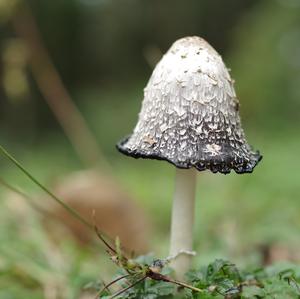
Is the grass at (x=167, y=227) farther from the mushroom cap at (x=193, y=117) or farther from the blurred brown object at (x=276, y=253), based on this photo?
the mushroom cap at (x=193, y=117)

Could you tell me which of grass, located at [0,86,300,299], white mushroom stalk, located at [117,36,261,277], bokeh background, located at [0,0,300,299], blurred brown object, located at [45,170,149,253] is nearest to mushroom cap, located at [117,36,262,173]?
white mushroom stalk, located at [117,36,261,277]

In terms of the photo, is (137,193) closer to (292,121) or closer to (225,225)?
(225,225)

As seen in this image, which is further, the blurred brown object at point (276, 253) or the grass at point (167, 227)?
the blurred brown object at point (276, 253)

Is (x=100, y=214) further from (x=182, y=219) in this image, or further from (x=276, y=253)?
(x=182, y=219)

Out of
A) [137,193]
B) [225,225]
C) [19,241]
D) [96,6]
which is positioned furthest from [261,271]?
[96,6]

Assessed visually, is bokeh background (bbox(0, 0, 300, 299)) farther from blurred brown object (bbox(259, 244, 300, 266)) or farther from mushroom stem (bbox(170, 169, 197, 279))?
mushroom stem (bbox(170, 169, 197, 279))

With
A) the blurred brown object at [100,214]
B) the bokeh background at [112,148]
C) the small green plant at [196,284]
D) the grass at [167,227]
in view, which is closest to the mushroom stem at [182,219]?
the small green plant at [196,284]
